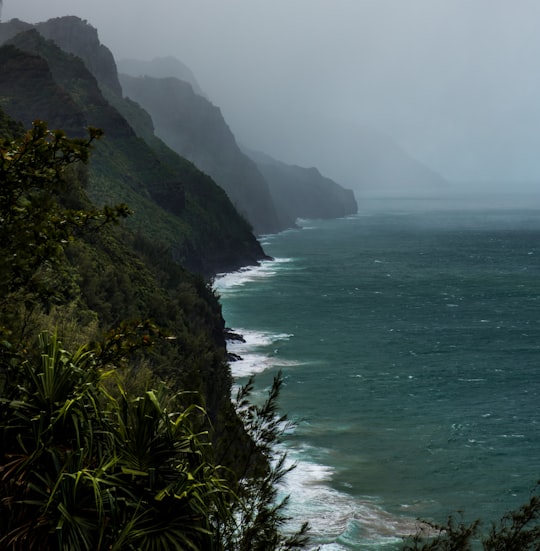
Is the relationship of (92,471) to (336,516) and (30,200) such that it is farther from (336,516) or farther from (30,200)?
(336,516)

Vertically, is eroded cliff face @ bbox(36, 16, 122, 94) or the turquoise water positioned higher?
eroded cliff face @ bbox(36, 16, 122, 94)

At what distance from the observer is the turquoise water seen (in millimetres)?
33156

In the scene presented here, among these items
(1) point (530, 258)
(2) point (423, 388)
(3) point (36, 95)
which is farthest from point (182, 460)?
(1) point (530, 258)

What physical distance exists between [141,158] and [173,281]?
49.6 meters

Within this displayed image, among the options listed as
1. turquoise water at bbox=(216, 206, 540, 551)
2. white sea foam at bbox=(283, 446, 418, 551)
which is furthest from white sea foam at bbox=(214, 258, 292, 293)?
white sea foam at bbox=(283, 446, 418, 551)

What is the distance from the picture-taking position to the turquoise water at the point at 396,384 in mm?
33156

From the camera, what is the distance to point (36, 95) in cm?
8894

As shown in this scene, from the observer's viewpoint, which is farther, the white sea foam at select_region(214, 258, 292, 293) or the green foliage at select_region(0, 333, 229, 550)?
the white sea foam at select_region(214, 258, 292, 293)

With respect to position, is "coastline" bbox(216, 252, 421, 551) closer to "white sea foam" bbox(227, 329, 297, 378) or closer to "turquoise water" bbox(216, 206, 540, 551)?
"turquoise water" bbox(216, 206, 540, 551)

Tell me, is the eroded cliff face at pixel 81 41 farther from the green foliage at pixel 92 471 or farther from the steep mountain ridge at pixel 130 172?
the green foliage at pixel 92 471

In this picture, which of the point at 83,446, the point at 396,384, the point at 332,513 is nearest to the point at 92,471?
the point at 83,446

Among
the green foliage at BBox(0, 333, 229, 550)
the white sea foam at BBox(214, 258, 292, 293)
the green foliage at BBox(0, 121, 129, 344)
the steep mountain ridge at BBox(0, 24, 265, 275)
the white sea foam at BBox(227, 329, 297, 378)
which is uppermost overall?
the steep mountain ridge at BBox(0, 24, 265, 275)

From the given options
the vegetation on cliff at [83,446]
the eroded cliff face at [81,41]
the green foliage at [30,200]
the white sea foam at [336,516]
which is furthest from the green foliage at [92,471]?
the eroded cliff face at [81,41]

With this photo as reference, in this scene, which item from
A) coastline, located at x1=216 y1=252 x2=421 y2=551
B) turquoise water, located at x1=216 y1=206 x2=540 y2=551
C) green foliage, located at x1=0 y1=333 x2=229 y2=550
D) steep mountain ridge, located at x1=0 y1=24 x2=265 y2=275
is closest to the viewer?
green foliage, located at x1=0 y1=333 x2=229 y2=550
